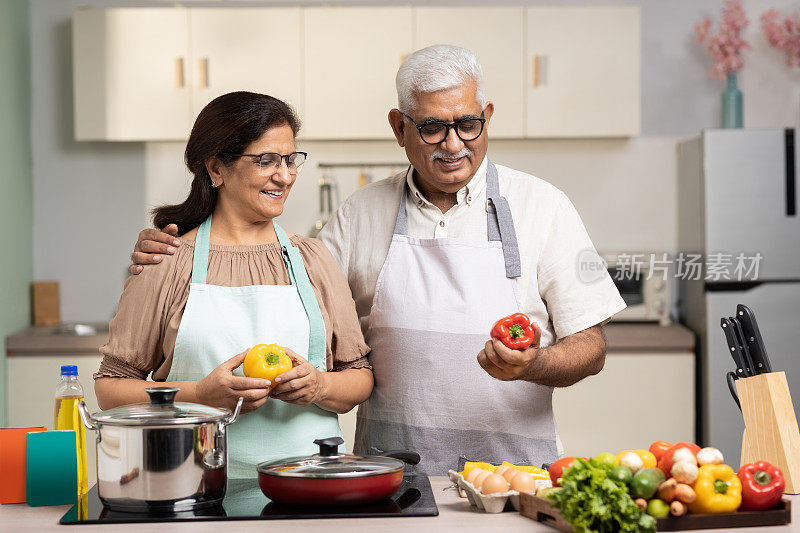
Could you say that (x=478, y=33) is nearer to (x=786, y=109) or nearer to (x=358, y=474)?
(x=786, y=109)

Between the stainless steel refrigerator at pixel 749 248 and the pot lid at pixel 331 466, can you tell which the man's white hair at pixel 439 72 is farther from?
the stainless steel refrigerator at pixel 749 248

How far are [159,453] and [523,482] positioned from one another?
56cm

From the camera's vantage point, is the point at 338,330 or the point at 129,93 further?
the point at 129,93

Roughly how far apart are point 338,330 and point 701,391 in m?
2.32

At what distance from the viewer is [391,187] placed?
80.9 inches

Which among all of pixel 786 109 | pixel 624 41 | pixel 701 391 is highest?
pixel 624 41

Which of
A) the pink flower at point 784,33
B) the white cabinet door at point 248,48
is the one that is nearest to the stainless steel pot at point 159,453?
the white cabinet door at point 248,48

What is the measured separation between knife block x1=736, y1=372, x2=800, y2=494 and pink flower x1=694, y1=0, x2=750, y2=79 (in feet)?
8.74

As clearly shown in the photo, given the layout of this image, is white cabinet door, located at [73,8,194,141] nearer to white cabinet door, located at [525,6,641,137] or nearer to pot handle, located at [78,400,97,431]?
white cabinet door, located at [525,6,641,137]

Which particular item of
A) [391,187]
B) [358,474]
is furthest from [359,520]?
[391,187]

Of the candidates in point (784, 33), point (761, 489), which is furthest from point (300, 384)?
point (784, 33)

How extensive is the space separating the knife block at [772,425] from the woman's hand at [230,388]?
0.88m

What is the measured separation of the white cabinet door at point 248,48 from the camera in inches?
148

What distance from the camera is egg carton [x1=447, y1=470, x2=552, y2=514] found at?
1.38 m
